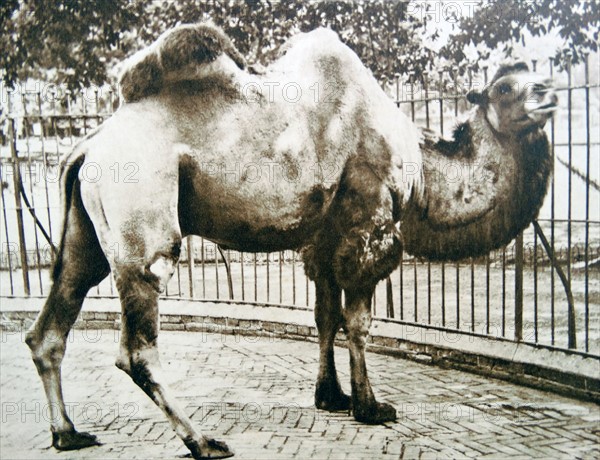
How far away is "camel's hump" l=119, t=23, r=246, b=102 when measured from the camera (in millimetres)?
4293

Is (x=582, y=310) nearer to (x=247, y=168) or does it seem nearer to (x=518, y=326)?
(x=518, y=326)

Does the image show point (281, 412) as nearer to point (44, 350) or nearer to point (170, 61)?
point (44, 350)

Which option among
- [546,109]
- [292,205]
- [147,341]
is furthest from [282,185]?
[546,109]

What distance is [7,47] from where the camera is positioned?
17.2 feet

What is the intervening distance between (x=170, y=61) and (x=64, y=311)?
1575 mm

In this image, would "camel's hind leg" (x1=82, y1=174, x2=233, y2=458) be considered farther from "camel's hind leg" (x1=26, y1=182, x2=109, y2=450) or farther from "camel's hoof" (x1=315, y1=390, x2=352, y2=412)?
"camel's hoof" (x1=315, y1=390, x2=352, y2=412)

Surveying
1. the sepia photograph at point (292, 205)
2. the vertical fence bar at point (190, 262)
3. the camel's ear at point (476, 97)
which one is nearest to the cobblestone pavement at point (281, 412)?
the sepia photograph at point (292, 205)

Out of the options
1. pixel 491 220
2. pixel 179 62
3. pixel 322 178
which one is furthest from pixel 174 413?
pixel 491 220

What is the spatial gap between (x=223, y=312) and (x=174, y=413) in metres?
2.53

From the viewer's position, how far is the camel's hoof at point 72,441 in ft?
14.0

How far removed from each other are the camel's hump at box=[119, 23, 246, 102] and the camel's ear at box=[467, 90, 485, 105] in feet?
6.02

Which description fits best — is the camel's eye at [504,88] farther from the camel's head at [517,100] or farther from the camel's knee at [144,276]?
the camel's knee at [144,276]

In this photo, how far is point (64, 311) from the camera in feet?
14.2

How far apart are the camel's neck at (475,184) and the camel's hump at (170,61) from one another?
63.9 inches
